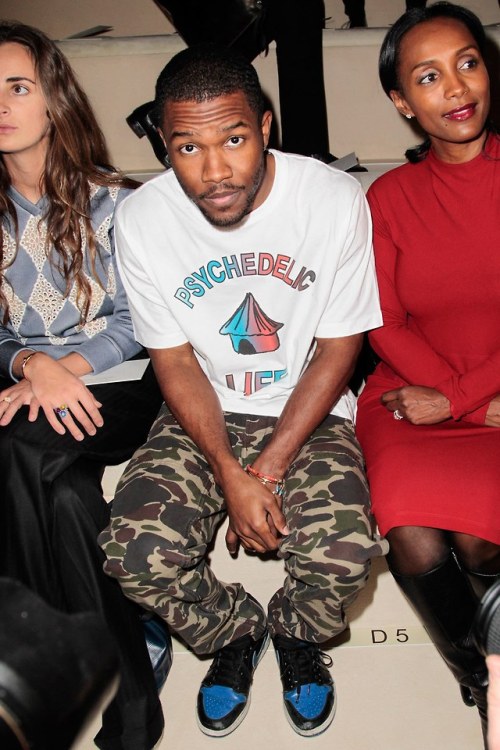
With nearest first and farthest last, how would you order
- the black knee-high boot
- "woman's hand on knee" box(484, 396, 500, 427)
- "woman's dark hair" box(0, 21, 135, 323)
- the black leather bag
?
the black knee-high boot, "woman's hand on knee" box(484, 396, 500, 427), "woman's dark hair" box(0, 21, 135, 323), the black leather bag

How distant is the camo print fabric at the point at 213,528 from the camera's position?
1224mm

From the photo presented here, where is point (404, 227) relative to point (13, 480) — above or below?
above

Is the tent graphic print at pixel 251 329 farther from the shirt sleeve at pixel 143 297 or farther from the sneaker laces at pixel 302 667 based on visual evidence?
the sneaker laces at pixel 302 667

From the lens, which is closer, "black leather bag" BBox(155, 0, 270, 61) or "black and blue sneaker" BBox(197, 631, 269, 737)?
"black and blue sneaker" BBox(197, 631, 269, 737)

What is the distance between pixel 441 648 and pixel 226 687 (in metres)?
0.40

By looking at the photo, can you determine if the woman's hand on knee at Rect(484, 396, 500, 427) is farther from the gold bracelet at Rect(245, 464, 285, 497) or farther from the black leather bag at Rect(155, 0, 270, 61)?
the black leather bag at Rect(155, 0, 270, 61)

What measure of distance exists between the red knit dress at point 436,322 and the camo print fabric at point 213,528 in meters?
0.07

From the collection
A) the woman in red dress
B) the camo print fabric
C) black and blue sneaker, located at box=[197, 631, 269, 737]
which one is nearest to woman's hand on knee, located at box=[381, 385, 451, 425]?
the woman in red dress

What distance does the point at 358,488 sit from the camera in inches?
50.1

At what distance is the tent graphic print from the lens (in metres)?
1.38

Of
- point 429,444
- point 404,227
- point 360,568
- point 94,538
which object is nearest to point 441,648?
point 360,568

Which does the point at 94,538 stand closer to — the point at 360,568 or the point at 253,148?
the point at 360,568

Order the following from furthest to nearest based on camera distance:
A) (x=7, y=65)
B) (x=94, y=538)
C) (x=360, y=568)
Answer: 1. (x=7, y=65)
2. (x=94, y=538)
3. (x=360, y=568)

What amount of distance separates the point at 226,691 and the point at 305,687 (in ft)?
0.48
